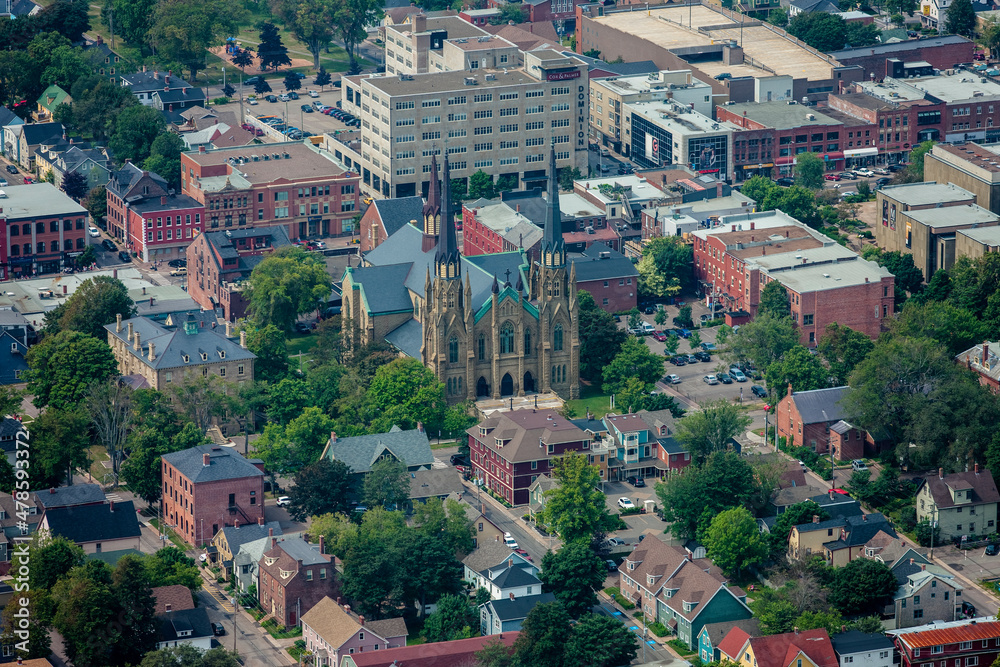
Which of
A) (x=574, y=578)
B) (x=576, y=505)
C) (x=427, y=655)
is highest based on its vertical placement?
(x=576, y=505)

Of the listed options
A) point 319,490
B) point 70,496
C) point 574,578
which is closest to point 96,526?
point 70,496

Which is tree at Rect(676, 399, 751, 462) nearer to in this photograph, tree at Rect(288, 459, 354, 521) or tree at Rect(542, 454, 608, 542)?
tree at Rect(542, 454, 608, 542)

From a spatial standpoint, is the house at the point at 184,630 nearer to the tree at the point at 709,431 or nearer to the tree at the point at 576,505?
the tree at the point at 576,505

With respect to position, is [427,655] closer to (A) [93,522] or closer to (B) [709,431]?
(A) [93,522]

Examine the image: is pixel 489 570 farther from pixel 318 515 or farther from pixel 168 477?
pixel 168 477

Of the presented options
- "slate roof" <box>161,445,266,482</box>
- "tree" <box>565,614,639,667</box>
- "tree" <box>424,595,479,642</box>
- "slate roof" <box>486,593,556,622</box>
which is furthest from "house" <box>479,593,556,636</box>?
"slate roof" <box>161,445,266,482</box>

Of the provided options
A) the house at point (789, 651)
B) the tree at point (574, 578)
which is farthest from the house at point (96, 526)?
the house at point (789, 651)
